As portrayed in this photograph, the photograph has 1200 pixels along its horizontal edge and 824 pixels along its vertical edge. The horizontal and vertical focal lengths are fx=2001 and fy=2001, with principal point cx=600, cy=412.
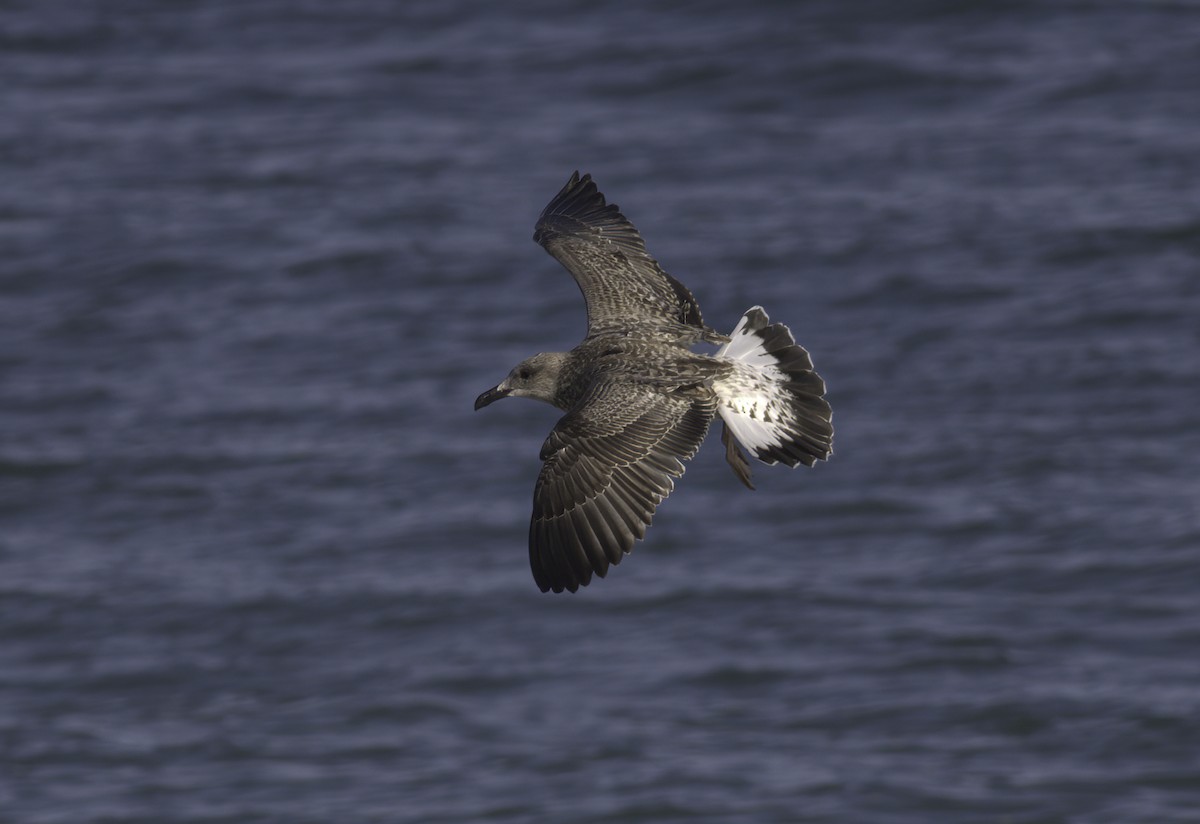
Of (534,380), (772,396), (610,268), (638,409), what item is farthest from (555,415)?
(638,409)

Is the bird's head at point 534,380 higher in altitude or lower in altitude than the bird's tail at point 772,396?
higher

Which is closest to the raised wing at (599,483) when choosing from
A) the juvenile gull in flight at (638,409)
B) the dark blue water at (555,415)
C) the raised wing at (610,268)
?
the juvenile gull in flight at (638,409)

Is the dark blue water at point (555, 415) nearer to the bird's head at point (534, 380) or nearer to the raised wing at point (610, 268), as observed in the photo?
the raised wing at point (610, 268)

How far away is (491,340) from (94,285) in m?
5.42

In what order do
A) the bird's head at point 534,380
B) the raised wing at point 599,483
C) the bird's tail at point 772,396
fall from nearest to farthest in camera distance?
the raised wing at point 599,483, the bird's tail at point 772,396, the bird's head at point 534,380

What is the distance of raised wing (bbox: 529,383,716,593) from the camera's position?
8070 mm

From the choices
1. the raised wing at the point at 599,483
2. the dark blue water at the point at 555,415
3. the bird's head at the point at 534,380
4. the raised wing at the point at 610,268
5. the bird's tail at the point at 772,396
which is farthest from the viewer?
the dark blue water at the point at 555,415

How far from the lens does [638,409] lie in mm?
8211

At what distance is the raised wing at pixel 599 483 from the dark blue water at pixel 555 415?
342 inches

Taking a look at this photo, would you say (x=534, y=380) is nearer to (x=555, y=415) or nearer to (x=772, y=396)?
(x=772, y=396)

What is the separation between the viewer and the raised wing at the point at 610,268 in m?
9.36

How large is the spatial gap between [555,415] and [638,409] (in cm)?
1202

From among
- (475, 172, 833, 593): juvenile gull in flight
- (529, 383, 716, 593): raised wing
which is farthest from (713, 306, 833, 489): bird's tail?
(529, 383, 716, 593): raised wing

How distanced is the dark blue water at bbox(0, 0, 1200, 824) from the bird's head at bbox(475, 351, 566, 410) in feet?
26.8
